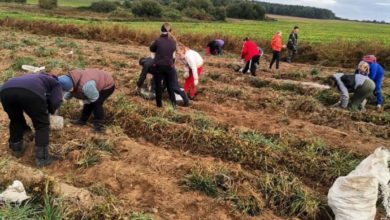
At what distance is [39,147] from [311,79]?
8.99 metres

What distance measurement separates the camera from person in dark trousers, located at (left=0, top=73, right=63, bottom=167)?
4871mm

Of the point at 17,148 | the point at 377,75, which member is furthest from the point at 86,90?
the point at 377,75

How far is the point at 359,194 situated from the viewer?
4.04 meters

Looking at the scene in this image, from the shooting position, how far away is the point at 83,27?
2281 centimetres

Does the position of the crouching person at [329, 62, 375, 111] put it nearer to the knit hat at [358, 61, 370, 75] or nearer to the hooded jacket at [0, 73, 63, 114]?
the knit hat at [358, 61, 370, 75]

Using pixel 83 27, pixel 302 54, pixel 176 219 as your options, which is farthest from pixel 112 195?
pixel 83 27

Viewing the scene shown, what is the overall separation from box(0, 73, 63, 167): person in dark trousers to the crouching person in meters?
5.69

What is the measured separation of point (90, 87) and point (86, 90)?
0.07 meters

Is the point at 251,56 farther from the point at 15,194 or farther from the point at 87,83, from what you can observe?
the point at 15,194

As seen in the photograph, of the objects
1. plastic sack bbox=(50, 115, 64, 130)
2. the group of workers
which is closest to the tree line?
the group of workers

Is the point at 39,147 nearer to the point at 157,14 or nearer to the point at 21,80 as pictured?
the point at 21,80

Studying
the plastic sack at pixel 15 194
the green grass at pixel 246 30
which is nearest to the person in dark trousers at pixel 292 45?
the green grass at pixel 246 30

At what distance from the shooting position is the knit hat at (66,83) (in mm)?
5324

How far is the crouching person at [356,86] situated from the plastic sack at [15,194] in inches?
254
